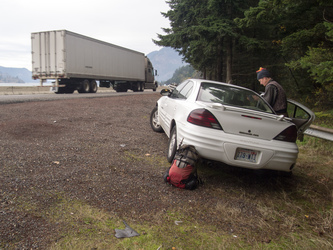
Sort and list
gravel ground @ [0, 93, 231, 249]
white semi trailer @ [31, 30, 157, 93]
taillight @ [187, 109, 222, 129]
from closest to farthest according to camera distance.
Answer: gravel ground @ [0, 93, 231, 249]
taillight @ [187, 109, 222, 129]
white semi trailer @ [31, 30, 157, 93]

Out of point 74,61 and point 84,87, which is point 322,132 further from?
point 84,87

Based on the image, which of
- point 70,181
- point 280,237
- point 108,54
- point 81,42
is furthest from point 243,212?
point 108,54

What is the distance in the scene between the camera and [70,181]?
366cm

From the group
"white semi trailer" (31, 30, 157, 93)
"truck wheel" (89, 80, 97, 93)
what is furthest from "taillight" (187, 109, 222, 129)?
"truck wheel" (89, 80, 97, 93)

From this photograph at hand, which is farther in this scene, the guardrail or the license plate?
the guardrail

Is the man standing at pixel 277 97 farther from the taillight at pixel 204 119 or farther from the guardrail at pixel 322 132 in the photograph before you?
the taillight at pixel 204 119

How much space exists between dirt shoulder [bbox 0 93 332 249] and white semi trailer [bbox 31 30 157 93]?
535 inches

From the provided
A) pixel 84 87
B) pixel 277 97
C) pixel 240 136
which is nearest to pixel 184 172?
pixel 240 136

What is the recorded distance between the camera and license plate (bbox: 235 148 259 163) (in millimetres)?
3775

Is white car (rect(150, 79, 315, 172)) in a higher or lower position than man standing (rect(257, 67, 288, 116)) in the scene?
lower

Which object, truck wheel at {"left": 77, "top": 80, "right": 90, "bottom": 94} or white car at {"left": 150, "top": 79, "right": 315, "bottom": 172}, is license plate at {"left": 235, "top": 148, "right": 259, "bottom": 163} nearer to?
white car at {"left": 150, "top": 79, "right": 315, "bottom": 172}

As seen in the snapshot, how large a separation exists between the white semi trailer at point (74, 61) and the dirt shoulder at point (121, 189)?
1358cm

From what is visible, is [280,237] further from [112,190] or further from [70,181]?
[70,181]

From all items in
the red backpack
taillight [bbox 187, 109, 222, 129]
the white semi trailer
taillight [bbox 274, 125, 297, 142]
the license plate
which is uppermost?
the white semi trailer
